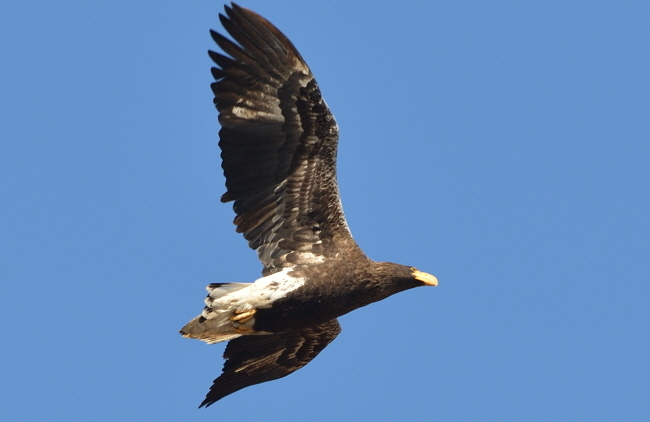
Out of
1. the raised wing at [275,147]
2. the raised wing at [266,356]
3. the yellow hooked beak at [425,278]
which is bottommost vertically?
the raised wing at [266,356]

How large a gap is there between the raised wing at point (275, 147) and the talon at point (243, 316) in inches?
30.1

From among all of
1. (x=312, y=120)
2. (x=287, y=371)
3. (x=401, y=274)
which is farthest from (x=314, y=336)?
(x=312, y=120)

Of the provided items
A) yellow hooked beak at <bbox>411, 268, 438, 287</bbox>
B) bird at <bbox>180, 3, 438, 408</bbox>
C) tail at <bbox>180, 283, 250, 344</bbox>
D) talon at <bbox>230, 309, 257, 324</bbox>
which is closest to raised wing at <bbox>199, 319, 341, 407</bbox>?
bird at <bbox>180, 3, 438, 408</bbox>

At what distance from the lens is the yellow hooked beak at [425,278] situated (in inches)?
676

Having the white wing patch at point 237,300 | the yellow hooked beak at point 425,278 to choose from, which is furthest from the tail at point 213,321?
the yellow hooked beak at point 425,278

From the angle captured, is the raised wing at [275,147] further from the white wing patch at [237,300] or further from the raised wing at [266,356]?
the raised wing at [266,356]

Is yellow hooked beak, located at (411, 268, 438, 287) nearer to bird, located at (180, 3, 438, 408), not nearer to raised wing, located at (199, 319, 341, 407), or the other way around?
bird, located at (180, 3, 438, 408)

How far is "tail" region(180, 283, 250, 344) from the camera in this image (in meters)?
16.6

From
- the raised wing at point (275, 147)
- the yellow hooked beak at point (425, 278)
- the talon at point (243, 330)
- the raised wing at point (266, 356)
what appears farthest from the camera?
the raised wing at point (266, 356)

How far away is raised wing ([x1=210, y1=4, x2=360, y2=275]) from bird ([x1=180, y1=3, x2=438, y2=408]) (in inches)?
0.5

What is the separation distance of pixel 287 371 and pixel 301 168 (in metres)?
2.91

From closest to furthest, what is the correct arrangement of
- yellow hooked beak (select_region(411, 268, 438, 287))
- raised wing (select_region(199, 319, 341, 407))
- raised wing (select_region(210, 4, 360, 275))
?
raised wing (select_region(210, 4, 360, 275)), yellow hooked beak (select_region(411, 268, 438, 287)), raised wing (select_region(199, 319, 341, 407))

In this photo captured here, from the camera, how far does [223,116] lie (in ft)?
55.0

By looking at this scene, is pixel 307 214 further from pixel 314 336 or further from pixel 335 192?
pixel 314 336
